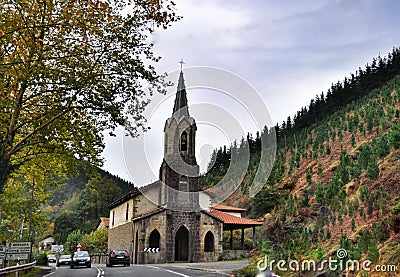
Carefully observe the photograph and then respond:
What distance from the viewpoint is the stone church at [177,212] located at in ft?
133

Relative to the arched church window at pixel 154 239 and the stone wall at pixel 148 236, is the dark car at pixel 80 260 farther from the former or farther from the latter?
the arched church window at pixel 154 239

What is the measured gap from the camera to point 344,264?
1209cm

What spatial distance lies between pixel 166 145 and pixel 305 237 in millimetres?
28727

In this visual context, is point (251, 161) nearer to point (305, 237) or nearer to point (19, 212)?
point (19, 212)

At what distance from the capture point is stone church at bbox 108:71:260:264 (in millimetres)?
40531

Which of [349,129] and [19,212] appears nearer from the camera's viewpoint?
[19,212]

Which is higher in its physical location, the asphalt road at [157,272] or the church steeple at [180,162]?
the church steeple at [180,162]

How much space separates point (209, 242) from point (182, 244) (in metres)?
2.64

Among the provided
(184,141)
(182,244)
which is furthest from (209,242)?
(184,141)

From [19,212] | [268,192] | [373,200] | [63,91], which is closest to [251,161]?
[268,192]

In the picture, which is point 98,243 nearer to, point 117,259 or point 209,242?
point 209,242

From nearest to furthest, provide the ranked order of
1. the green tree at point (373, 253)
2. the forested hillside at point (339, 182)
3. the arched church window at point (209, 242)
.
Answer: the green tree at point (373, 253) < the forested hillside at point (339, 182) < the arched church window at point (209, 242)

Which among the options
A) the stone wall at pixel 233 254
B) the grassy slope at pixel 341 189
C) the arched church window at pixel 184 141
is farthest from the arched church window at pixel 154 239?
the grassy slope at pixel 341 189

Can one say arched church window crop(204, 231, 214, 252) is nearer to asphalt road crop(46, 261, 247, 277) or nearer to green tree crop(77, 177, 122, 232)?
asphalt road crop(46, 261, 247, 277)
